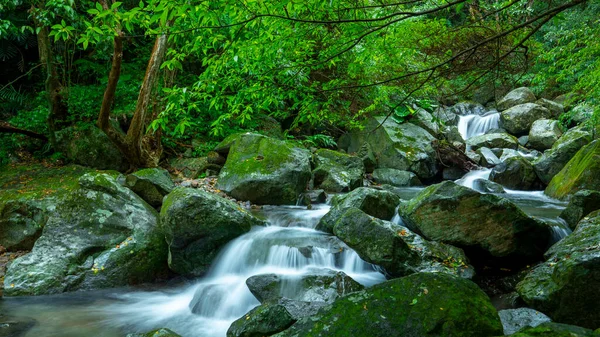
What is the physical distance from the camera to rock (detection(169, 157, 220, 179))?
31.5ft

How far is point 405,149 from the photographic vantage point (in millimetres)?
12039

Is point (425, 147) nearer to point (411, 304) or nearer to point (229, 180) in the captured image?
point (229, 180)

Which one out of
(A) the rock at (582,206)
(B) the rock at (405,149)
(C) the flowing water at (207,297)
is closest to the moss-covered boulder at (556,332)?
(C) the flowing water at (207,297)

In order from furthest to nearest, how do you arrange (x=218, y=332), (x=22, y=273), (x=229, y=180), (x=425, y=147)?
1. (x=425, y=147)
2. (x=229, y=180)
3. (x=22, y=273)
4. (x=218, y=332)

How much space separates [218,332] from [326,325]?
2.12 metres

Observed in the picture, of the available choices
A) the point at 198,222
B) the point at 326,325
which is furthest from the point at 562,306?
the point at 198,222

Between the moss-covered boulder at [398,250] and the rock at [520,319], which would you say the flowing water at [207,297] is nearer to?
the moss-covered boulder at [398,250]

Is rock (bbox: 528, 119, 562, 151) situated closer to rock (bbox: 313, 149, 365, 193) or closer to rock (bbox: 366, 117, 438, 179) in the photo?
rock (bbox: 366, 117, 438, 179)

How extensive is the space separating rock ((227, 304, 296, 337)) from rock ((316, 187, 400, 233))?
2.92 m

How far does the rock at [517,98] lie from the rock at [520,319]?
16.7m

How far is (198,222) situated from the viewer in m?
5.43

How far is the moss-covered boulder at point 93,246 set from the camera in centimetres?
507

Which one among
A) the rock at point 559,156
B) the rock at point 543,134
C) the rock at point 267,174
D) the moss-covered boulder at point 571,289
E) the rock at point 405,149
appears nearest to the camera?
the moss-covered boulder at point 571,289

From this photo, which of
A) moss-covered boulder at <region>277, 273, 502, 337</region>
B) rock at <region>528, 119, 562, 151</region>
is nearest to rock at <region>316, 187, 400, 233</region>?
moss-covered boulder at <region>277, 273, 502, 337</region>
